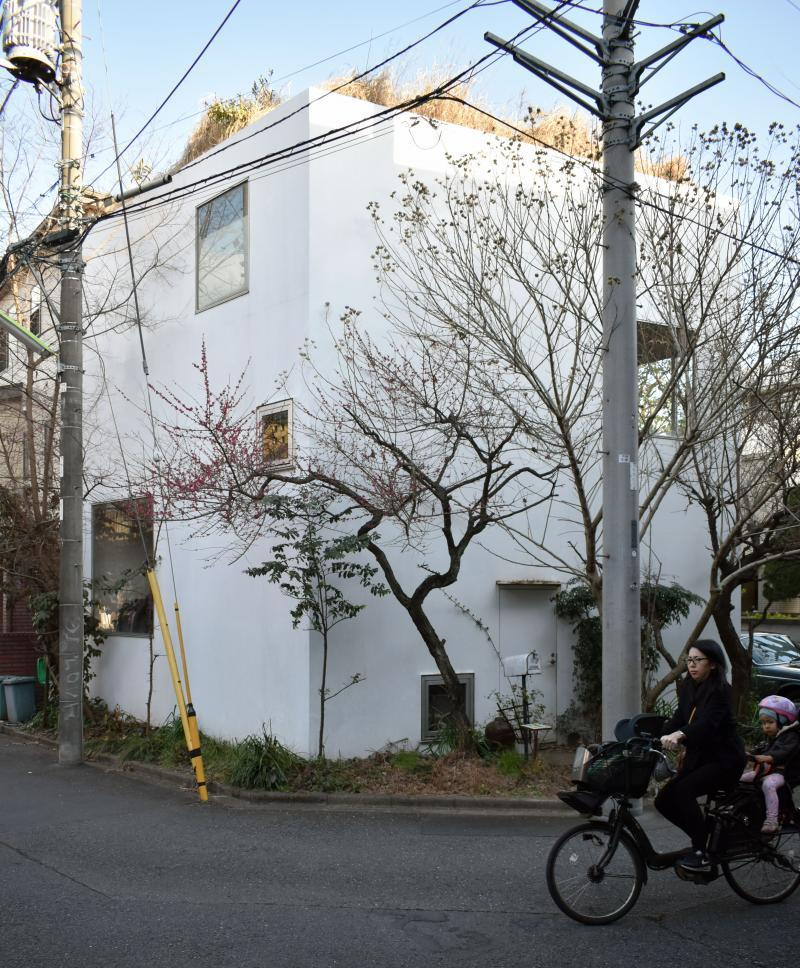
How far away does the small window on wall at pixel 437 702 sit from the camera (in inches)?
442

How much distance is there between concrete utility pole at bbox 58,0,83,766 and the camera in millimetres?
11906

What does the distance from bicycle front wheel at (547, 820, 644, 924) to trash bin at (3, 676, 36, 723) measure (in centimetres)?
A: 1124

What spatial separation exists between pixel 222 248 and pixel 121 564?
488 cm

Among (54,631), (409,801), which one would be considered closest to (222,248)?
(54,631)

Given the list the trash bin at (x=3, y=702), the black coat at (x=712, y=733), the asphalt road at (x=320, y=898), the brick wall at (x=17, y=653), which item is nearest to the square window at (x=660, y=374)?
the black coat at (x=712, y=733)

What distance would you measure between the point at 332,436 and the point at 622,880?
5.89 meters

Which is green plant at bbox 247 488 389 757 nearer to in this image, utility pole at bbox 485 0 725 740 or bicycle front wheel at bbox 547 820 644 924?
utility pole at bbox 485 0 725 740

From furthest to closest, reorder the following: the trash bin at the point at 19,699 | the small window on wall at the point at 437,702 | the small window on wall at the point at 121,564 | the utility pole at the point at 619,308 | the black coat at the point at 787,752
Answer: the trash bin at the point at 19,699
the small window on wall at the point at 121,564
the small window on wall at the point at 437,702
the utility pole at the point at 619,308
the black coat at the point at 787,752

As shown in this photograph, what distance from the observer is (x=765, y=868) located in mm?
6395

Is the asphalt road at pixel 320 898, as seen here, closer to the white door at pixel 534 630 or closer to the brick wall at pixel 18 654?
the white door at pixel 534 630

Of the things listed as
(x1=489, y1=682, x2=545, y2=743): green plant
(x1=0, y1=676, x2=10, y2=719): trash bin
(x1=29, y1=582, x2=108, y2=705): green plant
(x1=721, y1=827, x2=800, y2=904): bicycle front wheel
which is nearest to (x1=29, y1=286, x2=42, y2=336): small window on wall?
(x1=29, y1=582, x2=108, y2=705): green plant

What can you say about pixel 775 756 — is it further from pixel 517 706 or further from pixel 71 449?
pixel 71 449

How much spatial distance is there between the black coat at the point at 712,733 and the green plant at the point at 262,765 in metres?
4.83

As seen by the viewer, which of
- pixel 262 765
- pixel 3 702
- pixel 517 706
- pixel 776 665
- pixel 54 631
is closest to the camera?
pixel 262 765
